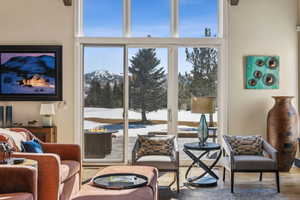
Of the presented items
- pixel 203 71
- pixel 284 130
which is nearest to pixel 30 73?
pixel 203 71

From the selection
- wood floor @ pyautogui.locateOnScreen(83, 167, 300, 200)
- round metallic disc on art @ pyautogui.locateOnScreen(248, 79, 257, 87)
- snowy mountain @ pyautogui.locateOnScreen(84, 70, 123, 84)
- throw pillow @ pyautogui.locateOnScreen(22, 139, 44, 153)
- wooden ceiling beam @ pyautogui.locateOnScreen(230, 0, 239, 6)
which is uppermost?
wooden ceiling beam @ pyautogui.locateOnScreen(230, 0, 239, 6)

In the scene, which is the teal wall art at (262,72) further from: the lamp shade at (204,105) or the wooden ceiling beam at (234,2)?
the lamp shade at (204,105)

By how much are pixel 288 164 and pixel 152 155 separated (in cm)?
261

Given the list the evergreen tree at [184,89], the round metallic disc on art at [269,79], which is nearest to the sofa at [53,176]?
the evergreen tree at [184,89]

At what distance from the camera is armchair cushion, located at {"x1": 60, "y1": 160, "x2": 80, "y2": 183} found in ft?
14.0

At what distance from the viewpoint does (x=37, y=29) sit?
6.95 meters

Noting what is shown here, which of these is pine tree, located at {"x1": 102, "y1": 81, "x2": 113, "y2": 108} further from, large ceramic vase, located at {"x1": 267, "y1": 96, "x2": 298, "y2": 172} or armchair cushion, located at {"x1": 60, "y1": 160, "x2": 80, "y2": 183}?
large ceramic vase, located at {"x1": 267, "y1": 96, "x2": 298, "y2": 172}

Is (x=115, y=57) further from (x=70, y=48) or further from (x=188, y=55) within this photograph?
(x=188, y=55)

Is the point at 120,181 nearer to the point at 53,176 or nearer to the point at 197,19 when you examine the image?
the point at 53,176

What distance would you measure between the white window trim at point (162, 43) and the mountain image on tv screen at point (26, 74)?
521mm

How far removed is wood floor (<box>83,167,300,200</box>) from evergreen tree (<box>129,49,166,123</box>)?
1.53 metres

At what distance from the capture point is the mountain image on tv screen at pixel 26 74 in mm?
6914

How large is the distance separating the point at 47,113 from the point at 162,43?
8.24 ft

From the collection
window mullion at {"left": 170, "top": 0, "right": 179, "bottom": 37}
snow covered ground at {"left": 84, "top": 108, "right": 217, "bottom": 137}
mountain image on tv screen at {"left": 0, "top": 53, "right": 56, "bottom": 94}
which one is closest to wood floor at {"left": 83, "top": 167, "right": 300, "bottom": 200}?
snow covered ground at {"left": 84, "top": 108, "right": 217, "bottom": 137}
